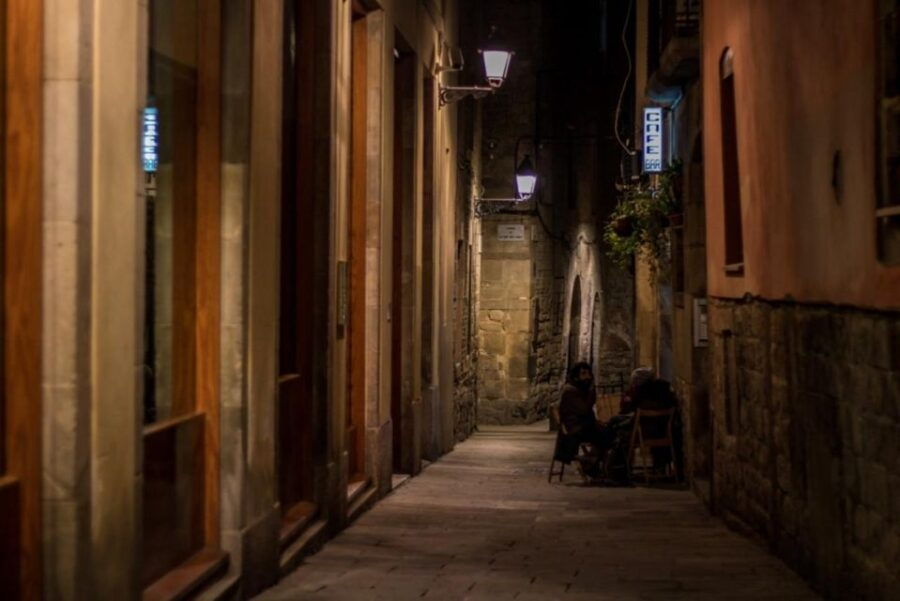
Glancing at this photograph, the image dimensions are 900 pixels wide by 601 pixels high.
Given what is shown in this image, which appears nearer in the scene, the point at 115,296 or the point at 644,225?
the point at 115,296

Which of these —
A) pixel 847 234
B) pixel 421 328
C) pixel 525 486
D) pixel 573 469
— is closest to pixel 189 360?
pixel 847 234

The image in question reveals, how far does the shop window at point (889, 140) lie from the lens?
6.50 metres

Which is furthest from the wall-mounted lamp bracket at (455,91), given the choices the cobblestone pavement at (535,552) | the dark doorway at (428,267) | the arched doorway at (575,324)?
the arched doorway at (575,324)

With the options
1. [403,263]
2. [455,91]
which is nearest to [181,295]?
[403,263]

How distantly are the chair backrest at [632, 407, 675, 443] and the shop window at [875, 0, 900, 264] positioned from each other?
8.27 meters

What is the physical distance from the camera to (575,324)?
99.0 ft

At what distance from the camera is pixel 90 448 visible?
5223mm

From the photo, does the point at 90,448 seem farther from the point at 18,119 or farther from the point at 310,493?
the point at 310,493

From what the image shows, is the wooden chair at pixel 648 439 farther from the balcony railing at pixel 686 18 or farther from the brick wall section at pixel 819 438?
the balcony railing at pixel 686 18

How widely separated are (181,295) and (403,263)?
753 cm

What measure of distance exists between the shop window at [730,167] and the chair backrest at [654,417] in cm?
352

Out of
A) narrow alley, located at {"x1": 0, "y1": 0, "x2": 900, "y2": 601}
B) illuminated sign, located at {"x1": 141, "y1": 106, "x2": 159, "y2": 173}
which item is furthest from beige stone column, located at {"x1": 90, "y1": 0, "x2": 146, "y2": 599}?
illuminated sign, located at {"x1": 141, "y1": 106, "x2": 159, "y2": 173}

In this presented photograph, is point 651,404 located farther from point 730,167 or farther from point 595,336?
point 595,336

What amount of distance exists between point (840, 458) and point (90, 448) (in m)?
3.95
